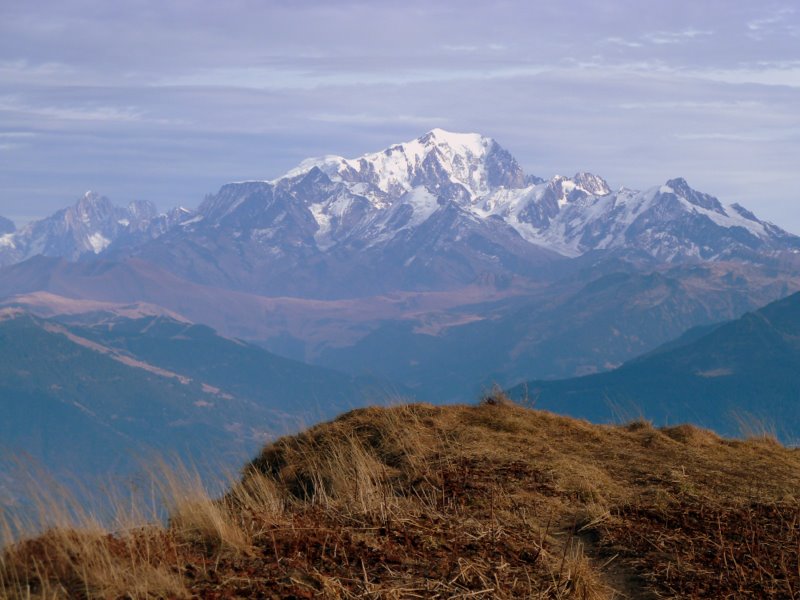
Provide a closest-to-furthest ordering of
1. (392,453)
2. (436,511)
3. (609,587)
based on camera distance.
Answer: (609,587) → (436,511) → (392,453)

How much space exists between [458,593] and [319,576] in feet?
4.35

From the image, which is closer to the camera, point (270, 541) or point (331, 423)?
point (270, 541)

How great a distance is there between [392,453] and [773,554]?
6395 mm

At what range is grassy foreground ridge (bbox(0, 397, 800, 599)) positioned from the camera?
9.17 meters

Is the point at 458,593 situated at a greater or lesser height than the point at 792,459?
greater

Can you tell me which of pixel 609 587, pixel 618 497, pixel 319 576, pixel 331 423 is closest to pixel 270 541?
pixel 319 576

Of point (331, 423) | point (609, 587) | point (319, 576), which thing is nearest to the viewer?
point (319, 576)

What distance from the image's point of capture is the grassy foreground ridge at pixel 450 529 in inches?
361

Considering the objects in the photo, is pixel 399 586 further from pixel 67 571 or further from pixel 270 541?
pixel 67 571

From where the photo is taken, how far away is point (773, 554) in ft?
36.4

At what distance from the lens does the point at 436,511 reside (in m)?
11.9

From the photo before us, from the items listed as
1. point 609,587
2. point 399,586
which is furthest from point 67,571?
point 609,587

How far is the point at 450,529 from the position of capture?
36.3 feet

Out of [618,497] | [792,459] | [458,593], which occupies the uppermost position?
[458,593]
